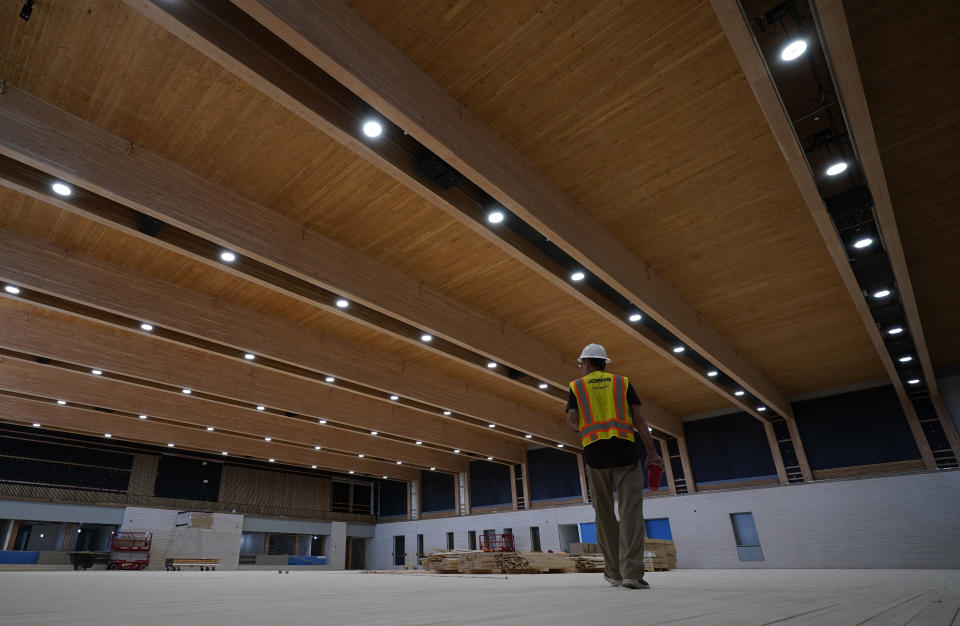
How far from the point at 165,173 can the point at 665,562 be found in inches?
652

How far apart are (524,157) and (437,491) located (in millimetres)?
27023

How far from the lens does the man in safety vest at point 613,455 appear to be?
167 inches

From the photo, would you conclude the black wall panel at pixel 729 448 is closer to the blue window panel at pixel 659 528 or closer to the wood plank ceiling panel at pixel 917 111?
the blue window panel at pixel 659 528

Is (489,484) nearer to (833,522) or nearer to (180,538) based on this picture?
(180,538)

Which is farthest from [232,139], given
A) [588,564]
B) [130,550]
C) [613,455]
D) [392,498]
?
[392,498]

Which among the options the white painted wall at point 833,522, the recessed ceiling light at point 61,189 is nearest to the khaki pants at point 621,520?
the recessed ceiling light at point 61,189

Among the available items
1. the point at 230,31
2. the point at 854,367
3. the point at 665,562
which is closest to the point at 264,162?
the point at 230,31

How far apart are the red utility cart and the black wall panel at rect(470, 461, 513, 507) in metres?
16.2

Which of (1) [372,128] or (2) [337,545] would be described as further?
(2) [337,545]

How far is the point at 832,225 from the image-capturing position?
8156 mm

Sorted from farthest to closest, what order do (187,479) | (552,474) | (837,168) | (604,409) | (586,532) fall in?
1. (187,479)
2. (552,474)
3. (586,532)
4. (837,168)
5. (604,409)

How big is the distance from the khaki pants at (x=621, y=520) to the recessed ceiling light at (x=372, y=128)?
15.4ft

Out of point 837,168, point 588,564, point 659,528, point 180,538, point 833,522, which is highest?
point 837,168

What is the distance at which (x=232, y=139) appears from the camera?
7.60 metres
